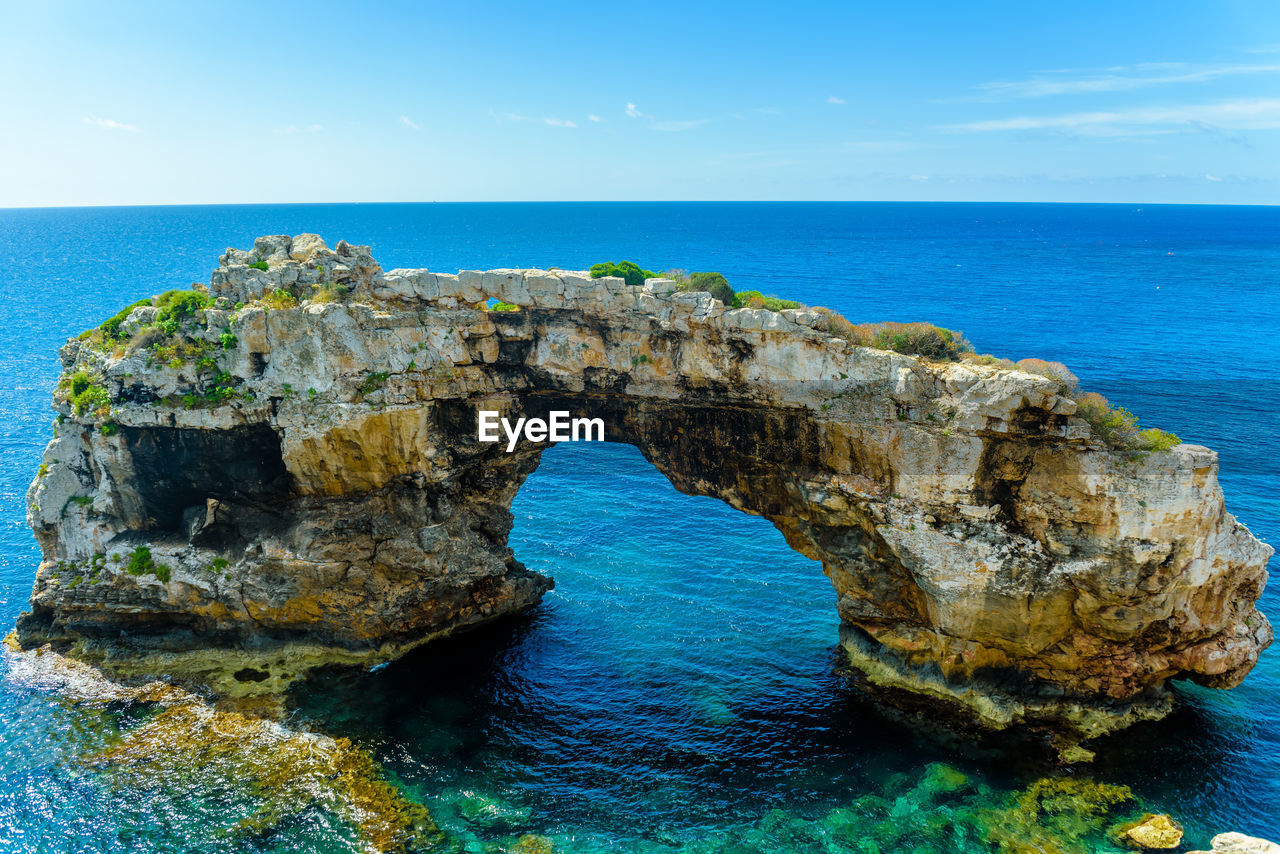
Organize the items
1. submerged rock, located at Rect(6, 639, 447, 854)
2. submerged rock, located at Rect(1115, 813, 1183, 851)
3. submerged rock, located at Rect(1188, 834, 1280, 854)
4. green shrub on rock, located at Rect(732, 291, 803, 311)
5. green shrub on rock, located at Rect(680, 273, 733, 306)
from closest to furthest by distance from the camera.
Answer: submerged rock, located at Rect(1188, 834, 1280, 854)
submerged rock, located at Rect(1115, 813, 1183, 851)
submerged rock, located at Rect(6, 639, 447, 854)
green shrub on rock, located at Rect(732, 291, 803, 311)
green shrub on rock, located at Rect(680, 273, 733, 306)

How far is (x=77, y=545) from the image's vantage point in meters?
34.4

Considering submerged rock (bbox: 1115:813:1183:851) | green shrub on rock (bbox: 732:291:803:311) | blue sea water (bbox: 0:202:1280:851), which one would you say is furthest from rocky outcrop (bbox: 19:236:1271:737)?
submerged rock (bbox: 1115:813:1183:851)

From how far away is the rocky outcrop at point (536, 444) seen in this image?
28.8 m

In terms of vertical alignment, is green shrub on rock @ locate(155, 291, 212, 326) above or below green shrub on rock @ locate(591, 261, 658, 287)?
below

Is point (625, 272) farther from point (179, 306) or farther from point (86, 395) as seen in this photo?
point (86, 395)

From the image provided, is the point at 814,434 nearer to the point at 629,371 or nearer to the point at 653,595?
the point at 629,371

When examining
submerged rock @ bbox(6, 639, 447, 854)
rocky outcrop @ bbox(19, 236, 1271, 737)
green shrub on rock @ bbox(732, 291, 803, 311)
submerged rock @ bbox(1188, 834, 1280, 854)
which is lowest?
submerged rock @ bbox(6, 639, 447, 854)

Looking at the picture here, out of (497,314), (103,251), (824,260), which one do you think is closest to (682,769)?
(497,314)

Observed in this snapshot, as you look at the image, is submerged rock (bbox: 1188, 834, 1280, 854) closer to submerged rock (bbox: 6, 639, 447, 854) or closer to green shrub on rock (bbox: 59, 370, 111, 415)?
submerged rock (bbox: 6, 639, 447, 854)

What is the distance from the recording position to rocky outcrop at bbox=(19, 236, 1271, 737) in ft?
94.6

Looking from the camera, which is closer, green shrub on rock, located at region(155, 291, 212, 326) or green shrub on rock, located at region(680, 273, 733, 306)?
green shrub on rock, located at region(155, 291, 212, 326)

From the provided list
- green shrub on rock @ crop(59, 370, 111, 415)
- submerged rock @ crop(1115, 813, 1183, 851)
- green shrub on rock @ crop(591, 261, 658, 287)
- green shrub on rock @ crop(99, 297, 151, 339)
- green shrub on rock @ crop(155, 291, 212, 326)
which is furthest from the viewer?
green shrub on rock @ crop(591, 261, 658, 287)

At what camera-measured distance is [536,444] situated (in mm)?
37906

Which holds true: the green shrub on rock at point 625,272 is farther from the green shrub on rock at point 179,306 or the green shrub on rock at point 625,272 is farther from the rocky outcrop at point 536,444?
the green shrub on rock at point 179,306
